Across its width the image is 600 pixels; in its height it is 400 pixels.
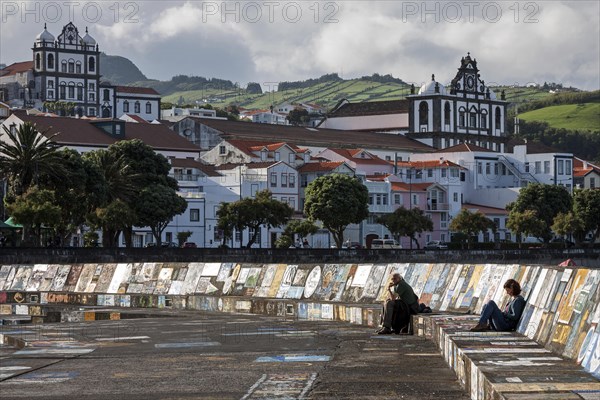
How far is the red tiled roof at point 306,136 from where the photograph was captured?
164 m

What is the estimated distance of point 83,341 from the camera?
2250cm

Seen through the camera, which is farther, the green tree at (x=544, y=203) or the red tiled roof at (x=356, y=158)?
the red tiled roof at (x=356, y=158)

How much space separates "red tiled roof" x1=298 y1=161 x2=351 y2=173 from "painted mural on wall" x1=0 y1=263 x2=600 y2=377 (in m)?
91.1

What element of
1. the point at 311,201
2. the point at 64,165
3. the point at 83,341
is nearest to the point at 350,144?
the point at 311,201

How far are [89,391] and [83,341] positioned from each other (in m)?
7.03

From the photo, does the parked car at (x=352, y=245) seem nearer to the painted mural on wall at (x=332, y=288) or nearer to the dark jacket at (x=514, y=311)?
the painted mural on wall at (x=332, y=288)

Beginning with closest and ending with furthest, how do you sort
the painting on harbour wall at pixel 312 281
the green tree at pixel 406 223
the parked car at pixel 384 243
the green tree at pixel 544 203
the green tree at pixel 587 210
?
the painting on harbour wall at pixel 312 281
the green tree at pixel 406 223
the green tree at pixel 587 210
the green tree at pixel 544 203
the parked car at pixel 384 243

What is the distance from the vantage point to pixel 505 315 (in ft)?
61.3

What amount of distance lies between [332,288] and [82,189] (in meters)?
58.9

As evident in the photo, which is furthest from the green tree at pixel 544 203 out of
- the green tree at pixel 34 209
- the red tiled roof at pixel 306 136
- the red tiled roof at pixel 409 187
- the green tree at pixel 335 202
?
the green tree at pixel 34 209

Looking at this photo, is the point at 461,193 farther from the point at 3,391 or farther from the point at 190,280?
the point at 3,391

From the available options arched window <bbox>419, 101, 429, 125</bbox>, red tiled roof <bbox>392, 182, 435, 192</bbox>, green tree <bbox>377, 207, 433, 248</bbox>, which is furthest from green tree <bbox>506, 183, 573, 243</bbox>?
arched window <bbox>419, 101, 429, 125</bbox>

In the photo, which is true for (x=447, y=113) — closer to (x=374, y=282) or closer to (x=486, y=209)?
(x=486, y=209)

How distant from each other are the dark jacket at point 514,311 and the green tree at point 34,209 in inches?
2430
